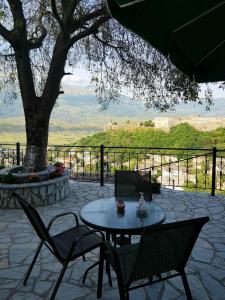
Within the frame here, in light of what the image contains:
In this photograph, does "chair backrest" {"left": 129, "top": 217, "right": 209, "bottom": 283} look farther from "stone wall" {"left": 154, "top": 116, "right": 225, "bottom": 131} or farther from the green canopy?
"stone wall" {"left": 154, "top": 116, "right": 225, "bottom": 131}

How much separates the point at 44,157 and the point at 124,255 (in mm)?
4568

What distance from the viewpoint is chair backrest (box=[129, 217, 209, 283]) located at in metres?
2.36

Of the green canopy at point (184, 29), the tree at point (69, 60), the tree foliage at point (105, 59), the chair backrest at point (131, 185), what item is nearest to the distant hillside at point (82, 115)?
the tree foliage at point (105, 59)

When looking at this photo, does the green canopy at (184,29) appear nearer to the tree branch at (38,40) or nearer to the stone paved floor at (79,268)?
the stone paved floor at (79,268)

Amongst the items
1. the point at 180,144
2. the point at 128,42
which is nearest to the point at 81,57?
the point at 128,42

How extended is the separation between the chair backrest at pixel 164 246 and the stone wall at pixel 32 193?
13.4 ft

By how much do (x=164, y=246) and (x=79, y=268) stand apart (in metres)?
1.54

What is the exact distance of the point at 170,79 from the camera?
753cm

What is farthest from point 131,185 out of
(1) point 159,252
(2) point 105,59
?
(2) point 105,59

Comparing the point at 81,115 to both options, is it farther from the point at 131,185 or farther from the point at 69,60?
the point at 131,185

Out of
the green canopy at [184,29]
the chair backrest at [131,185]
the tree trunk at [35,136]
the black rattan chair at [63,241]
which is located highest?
the green canopy at [184,29]

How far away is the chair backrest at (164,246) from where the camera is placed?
2.36 m

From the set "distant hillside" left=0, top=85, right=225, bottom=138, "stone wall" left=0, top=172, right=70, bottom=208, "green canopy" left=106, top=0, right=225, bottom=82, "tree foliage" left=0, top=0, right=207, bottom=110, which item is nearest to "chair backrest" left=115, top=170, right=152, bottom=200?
"green canopy" left=106, top=0, right=225, bottom=82

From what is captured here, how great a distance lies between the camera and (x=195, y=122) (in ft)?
90.1
